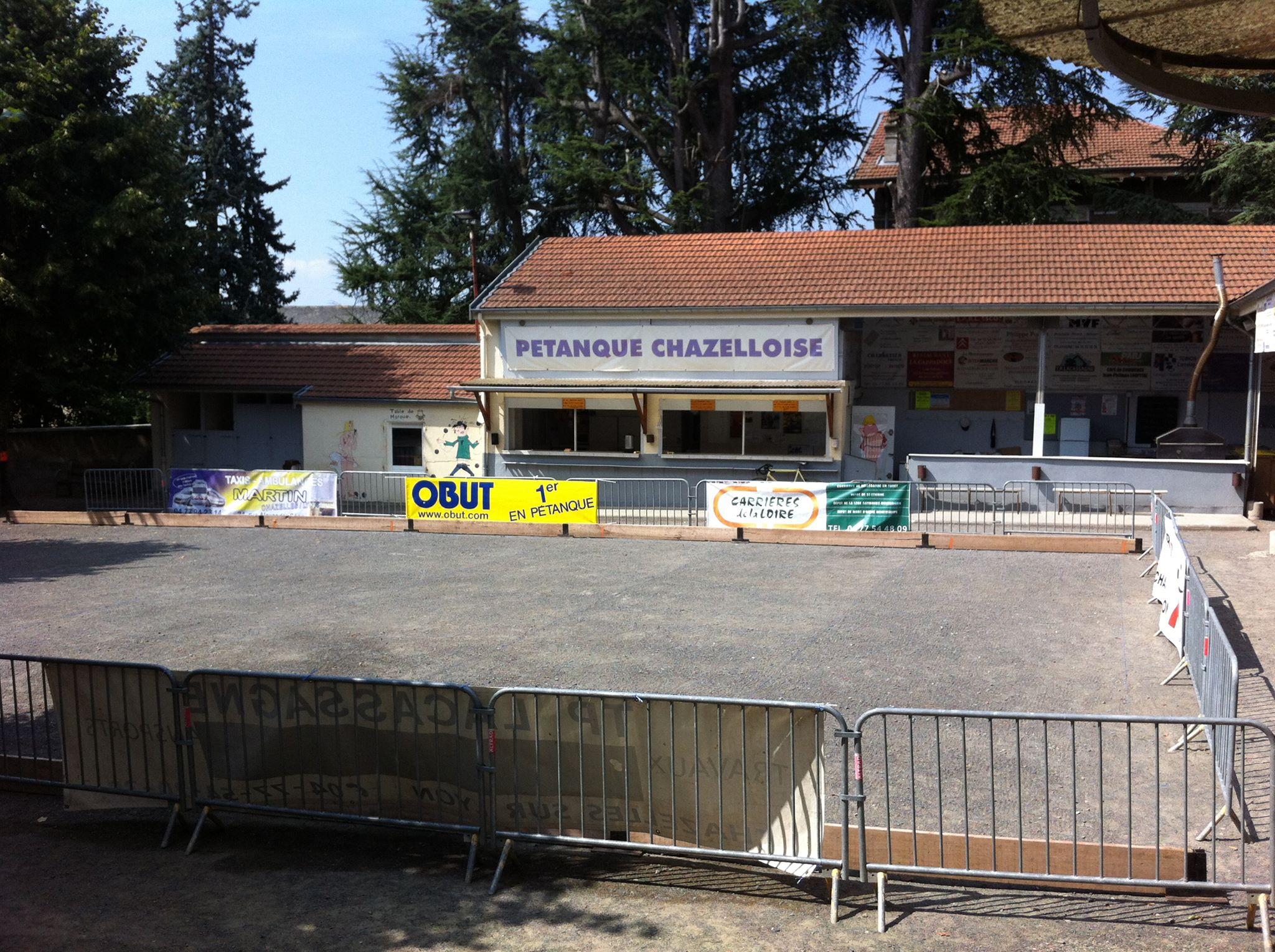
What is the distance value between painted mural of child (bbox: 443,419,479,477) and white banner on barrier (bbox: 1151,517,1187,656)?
16449 mm

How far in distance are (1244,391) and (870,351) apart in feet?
28.0

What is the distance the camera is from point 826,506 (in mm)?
19891


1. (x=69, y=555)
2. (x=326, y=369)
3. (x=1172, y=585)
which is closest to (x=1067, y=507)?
(x=1172, y=585)

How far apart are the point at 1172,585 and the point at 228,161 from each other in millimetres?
47466

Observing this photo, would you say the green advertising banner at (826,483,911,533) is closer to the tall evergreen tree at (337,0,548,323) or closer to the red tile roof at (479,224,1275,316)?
the red tile roof at (479,224,1275,316)

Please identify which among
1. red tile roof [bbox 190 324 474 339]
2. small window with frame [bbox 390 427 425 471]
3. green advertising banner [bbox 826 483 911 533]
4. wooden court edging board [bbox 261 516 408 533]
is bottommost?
wooden court edging board [bbox 261 516 408 533]

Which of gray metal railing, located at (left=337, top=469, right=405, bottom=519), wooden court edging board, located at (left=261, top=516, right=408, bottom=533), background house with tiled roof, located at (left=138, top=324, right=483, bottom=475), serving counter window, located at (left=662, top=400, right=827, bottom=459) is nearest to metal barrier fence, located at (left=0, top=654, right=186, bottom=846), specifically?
wooden court edging board, located at (left=261, top=516, right=408, bottom=533)

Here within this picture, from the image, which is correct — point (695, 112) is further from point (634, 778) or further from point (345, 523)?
point (634, 778)

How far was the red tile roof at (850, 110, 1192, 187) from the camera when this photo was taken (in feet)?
107

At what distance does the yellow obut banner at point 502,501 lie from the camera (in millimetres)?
21391

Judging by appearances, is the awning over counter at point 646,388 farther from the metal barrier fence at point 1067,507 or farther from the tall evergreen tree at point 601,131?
the tall evergreen tree at point 601,131

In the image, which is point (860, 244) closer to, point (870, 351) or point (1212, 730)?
point (870, 351)

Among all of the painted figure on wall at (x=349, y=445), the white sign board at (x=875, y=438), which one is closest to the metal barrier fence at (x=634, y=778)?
the white sign board at (x=875, y=438)

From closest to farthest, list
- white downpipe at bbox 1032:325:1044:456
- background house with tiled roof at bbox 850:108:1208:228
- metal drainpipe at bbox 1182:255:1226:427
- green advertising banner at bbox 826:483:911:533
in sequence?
1. green advertising banner at bbox 826:483:911:533
2. metal drainpipe at bbox 1182:255:1226:427
3. white downpipe at bbox 1032:325:1044:456
4. background house with tiled roof at bbox 850:108:1208:228
